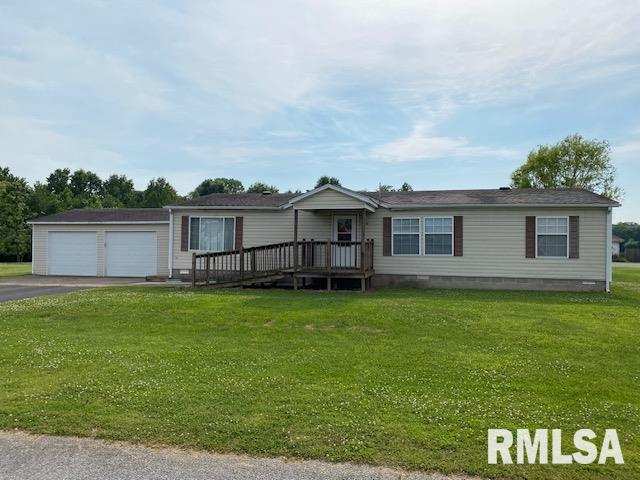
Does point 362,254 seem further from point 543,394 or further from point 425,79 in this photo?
point 543,394

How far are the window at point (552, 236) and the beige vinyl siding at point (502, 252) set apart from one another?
20 centimetres

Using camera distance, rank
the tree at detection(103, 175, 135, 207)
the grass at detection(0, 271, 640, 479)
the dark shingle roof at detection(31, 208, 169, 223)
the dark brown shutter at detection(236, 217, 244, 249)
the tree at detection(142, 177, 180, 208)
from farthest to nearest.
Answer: the tree at detection(103, 175, 135, 207)
the tree at detection(142, 177, 180, 208)
the dark shingle roof at detection(31, 208, 169, 223)
the dark brown shutter at detection(236, 217, 244, 249)
the grass at detection(0, 271, 640, 479)

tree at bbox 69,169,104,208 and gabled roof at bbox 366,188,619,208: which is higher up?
tree at bbox 69,169,104,208

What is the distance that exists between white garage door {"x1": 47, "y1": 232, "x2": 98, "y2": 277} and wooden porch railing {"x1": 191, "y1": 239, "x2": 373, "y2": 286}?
7369mm

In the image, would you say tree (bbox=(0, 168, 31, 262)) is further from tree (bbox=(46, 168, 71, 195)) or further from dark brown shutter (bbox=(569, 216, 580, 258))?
dark brown shutter (bbox=(569, 216, 580, 258))

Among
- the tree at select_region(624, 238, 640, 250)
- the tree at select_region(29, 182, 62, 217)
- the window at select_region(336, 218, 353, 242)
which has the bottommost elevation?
the tree at select_region(624, 238, 640, 250)

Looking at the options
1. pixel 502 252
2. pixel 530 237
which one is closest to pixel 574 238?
pixel 530 237

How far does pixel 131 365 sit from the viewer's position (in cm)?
596

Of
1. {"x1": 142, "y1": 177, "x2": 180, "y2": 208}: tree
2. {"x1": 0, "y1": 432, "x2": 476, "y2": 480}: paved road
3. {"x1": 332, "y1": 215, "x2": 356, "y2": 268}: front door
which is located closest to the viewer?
{"x1": 0, "y1": 432, "x2": 476, "y2": 480}: paved road

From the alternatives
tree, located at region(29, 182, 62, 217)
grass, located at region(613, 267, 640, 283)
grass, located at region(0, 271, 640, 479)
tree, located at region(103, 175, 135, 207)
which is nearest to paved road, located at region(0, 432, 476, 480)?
grass, located at region(0, 271, 640, 479)

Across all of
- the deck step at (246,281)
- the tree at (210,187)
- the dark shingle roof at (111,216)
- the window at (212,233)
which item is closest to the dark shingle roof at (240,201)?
the window at (212,233)

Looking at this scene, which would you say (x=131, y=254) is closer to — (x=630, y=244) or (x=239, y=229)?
(x=239, y=229)

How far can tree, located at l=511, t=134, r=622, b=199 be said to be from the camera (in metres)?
36.7

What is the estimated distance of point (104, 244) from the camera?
818 inches
